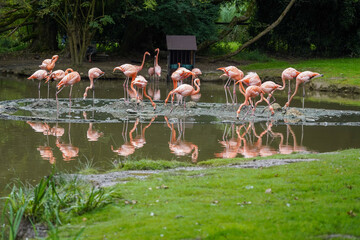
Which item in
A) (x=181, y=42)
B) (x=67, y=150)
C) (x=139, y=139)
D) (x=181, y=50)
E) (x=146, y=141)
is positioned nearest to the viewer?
(x=67, y=150)

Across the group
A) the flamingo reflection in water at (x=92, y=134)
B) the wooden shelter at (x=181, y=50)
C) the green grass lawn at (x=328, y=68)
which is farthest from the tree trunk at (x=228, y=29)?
the flamingo reflection in water at (x=92, y=134)

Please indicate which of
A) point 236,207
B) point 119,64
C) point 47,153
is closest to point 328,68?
point 119,64

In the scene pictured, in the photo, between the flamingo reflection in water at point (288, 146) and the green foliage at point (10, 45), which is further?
the green foliage at point (10, 45)

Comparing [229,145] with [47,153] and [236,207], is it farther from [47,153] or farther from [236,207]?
[236,207]

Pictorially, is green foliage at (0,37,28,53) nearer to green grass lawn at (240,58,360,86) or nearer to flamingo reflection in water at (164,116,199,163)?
green grass lawn at (240,58,360,86)

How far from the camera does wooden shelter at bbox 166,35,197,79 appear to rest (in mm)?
24562

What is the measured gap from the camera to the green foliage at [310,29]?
29.9 metres

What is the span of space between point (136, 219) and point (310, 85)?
19.6 meters

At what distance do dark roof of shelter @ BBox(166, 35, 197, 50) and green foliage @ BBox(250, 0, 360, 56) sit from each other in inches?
294

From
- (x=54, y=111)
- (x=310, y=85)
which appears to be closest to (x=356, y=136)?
(x=54, y=111)

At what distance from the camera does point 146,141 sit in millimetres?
10992

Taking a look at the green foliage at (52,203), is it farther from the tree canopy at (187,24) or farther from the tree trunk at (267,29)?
the tree trunk at (267,29)

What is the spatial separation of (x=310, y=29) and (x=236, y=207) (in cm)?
2681

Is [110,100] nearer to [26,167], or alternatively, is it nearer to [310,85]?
[26,167]
